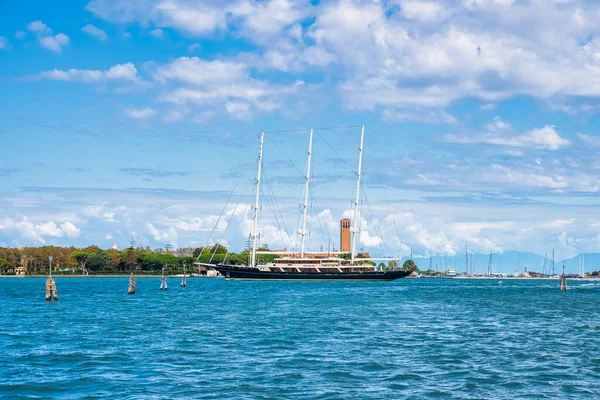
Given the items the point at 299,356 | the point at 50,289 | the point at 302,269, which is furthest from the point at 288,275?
the point at 299,356

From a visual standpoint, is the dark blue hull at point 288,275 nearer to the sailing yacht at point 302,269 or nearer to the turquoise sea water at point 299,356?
Answer: the sailing yacht at point 302,269

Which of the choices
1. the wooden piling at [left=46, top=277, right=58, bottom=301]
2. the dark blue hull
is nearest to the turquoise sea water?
the wooden piling at [left=46, top=277, right=58, bottom=301]

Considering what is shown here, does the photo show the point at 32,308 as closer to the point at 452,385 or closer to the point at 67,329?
the point at 67,329

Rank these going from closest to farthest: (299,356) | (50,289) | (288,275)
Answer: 1. (299,356)
2. (50,289)
3. (288,275)

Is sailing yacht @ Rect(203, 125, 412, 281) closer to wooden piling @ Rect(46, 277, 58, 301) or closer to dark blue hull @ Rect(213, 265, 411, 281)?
dark blue hull @ Rect(213, 265, 411, 281)

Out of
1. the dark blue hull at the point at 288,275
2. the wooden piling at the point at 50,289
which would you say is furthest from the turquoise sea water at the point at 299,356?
the dark blue hull at the point at 288,275

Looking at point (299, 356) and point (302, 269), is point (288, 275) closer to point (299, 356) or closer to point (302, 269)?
point (302, 269)

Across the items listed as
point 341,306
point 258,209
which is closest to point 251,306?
point 341,306

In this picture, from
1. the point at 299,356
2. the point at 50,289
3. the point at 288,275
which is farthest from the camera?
the point at 288,275

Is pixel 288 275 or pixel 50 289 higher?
pixel 288 275

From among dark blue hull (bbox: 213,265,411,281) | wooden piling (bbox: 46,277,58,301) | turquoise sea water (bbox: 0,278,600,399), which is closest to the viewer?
turquoise sea water (bbox: 0,278,600,399)

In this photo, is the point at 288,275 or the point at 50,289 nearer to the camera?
the point at 50,289

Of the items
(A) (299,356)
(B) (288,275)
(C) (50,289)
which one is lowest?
(A) (299,356)

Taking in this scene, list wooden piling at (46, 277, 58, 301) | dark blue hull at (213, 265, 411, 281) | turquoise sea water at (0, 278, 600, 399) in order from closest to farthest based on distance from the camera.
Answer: turquoise sea water at (0, 278, 600, 399) → wooden piling at (46, 277, 58, 301) → dark blue hull at (213, 265, 411, 281)
